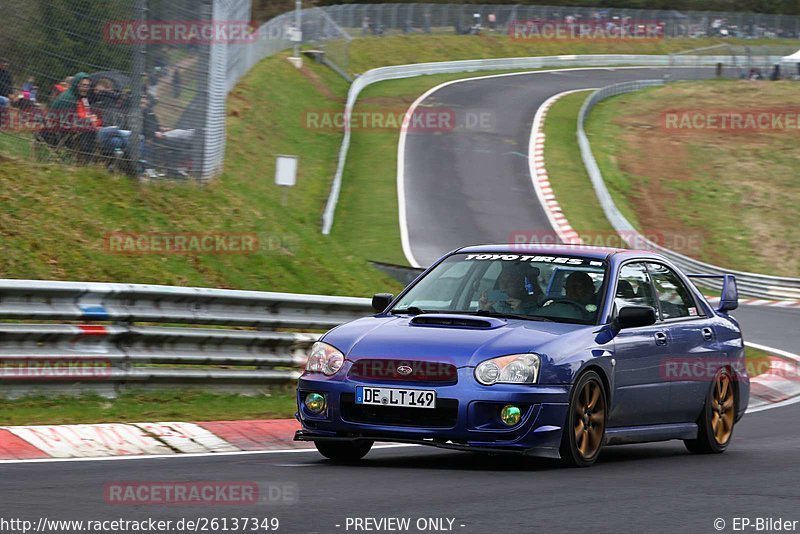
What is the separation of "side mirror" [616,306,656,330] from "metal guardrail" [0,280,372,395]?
385 centimetres

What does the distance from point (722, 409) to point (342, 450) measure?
10.5 feet

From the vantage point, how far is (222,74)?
17031 mm

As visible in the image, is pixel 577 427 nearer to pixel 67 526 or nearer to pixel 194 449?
pixel 194 449

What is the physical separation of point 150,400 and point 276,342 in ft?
4.98

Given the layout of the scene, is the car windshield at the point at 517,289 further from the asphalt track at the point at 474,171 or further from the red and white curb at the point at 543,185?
the red and white curb at the point at 543,185

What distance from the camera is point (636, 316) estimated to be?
859cm

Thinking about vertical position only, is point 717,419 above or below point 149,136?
below

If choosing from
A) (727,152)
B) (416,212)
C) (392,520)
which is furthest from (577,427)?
(727,152)

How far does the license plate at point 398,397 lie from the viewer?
25.9ft

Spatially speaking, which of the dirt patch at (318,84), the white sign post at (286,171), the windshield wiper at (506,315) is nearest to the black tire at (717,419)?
the windshield wiper at (506,315)

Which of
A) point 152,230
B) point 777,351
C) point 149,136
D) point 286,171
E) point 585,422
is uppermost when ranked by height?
point 149,136

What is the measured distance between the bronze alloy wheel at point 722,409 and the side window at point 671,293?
576 mm

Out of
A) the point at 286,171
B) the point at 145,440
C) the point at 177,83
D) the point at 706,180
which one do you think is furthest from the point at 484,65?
the point at 145,440

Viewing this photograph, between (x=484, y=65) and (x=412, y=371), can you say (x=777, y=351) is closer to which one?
(x=412, y=371)
